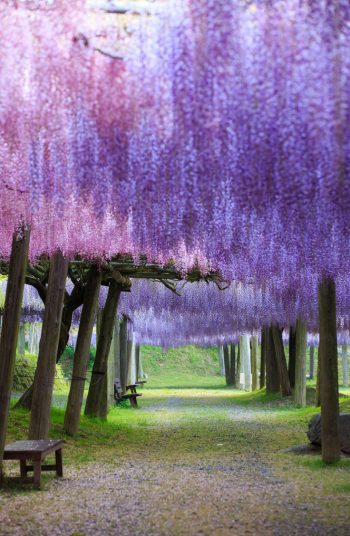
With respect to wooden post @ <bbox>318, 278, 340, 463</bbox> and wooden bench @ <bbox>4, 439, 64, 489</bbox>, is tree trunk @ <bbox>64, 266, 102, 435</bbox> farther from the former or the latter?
wooden post @ <bbox>318, 278, 340, 463</bbox>

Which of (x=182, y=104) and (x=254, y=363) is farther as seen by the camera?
(x=254, y=363)

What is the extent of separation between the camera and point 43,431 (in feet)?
21.7

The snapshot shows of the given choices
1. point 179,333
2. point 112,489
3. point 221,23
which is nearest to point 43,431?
point 112,489

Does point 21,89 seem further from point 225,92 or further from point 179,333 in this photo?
point 179,333

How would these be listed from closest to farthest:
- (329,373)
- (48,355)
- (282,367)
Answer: (329,373) → (48,355) → (282,367)

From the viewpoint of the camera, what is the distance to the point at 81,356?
9086 mm

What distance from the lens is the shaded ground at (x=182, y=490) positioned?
4.25m

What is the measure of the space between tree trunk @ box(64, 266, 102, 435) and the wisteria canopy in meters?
4.82

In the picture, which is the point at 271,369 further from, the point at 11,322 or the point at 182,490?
the point at 11,322

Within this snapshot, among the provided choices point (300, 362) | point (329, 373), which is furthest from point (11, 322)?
point (300, 362)

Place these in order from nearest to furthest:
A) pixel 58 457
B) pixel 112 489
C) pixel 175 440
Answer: pixel 112 489
pixel 58 457
pixel 175 440

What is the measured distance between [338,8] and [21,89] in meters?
1.46

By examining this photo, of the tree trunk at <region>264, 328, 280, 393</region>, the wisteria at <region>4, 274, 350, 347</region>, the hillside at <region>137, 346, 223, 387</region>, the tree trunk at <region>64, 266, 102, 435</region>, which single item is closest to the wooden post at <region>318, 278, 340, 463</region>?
the tree trunk at <region>64, 266, 102, 435</region>

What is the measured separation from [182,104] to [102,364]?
778cm
